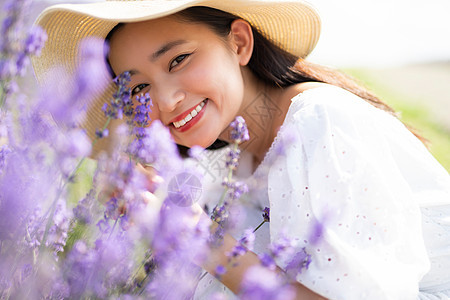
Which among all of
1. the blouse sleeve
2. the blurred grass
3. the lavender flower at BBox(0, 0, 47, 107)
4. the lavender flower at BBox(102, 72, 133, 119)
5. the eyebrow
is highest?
the lavender flower at BBox(0, 0, 47, 107)

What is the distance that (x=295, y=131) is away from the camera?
136 centimetres

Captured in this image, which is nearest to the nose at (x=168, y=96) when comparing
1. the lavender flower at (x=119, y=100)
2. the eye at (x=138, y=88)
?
the eye at (x=138, y=88)

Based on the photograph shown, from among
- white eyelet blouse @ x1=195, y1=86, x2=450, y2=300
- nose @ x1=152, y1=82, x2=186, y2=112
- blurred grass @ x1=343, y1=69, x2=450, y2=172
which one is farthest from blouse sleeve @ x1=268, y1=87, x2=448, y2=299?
blurred grass @ x1=343, y1=69, x2=450, y2=172

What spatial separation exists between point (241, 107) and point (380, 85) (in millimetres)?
4474

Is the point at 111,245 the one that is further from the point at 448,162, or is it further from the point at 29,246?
the point at 448,162

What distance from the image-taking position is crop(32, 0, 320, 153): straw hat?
135 cm

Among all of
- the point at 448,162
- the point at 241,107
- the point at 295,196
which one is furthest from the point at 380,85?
the point at 295,196

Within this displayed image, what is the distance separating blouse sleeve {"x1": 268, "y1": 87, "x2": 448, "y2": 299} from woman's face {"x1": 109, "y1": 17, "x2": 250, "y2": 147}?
0.23 meters

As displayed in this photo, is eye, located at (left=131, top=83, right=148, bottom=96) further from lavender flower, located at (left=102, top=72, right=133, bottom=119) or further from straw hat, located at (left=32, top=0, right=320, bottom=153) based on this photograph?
lavender flower, located at (left=102, top=72, right=133, bottom=119)

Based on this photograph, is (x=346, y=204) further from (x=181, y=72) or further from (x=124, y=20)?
(x=124, y=20)

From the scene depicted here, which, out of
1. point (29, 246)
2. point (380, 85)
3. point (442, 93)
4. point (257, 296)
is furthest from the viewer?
point (380, 85)

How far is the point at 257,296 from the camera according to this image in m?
0.70

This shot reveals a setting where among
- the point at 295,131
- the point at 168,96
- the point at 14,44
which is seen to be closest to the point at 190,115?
the point at 168,96

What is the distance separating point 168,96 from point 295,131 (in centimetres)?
36
